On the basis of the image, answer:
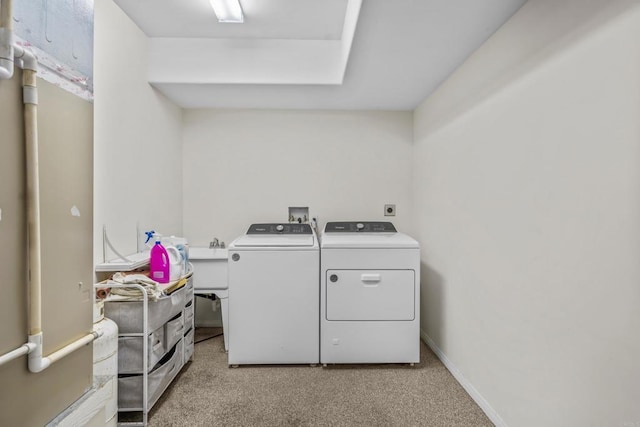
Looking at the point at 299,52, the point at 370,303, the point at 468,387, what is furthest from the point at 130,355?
Result: the point at 299,52

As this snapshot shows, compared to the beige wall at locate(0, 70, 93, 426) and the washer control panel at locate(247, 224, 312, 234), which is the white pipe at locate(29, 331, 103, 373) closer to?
the beige wall at locate(0, 70, 93, 426)

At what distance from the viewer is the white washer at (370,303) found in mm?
2324

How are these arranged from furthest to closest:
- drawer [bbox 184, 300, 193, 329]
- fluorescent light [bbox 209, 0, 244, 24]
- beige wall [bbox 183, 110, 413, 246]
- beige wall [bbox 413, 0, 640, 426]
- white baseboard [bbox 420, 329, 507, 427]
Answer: beige wall [bbox 183, 110, 413, 246]
drawer [bbox 184, 300, 193, 329]
fluorescent light [bbox 209, 0, 244, 24]
white baseboard [bbox 420, 329, 507, 427]
beige wall [bbox 413, 0, 640, 426]

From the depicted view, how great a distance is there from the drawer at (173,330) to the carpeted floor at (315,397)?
1.02ft

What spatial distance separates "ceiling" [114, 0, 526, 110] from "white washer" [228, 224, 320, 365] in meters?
1.30

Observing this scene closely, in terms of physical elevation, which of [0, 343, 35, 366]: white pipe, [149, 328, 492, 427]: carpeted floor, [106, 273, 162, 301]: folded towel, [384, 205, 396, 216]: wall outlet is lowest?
[149, 328, 492, 427]: carpeted floor

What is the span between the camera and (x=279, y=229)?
280 centimetres

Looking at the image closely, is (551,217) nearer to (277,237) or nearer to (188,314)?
(277,237)

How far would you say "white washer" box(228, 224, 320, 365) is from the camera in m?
2.33

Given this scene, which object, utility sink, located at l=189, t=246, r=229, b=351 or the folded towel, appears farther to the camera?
utility sink, located at l=189, t=246, r=229, b=351

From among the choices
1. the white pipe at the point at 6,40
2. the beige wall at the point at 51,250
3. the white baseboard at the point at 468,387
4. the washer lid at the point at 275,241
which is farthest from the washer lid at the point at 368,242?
the white pipe at the point at 6,40

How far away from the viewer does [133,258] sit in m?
2.04

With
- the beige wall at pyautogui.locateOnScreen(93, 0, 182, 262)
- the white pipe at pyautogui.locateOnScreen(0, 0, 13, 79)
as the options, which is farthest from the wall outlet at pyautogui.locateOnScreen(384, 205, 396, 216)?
the white pipe at pyautogui.locateOnScreen(0, 0, 13, 79)

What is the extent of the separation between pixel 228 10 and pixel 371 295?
2.15 meters
